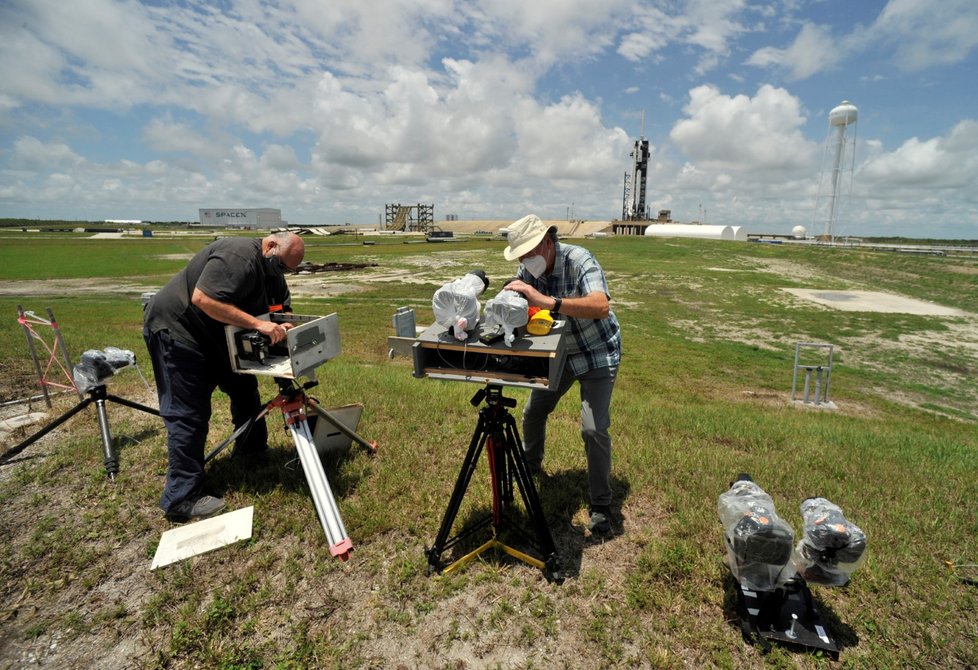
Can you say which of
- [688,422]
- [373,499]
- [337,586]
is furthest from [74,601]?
[688,422]

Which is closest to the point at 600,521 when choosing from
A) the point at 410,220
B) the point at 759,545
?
the point at 759,545

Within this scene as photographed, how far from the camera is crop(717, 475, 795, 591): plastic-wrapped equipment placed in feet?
9.15

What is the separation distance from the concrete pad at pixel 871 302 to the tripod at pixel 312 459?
26.8 m

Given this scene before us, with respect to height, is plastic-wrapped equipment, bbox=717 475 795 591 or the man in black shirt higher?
the man in black shirt

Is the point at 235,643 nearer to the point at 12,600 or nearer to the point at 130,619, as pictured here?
the point at 130,619

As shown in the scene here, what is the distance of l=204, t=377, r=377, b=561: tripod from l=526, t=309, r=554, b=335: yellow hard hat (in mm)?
2191

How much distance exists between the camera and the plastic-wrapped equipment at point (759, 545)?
9.15 ft

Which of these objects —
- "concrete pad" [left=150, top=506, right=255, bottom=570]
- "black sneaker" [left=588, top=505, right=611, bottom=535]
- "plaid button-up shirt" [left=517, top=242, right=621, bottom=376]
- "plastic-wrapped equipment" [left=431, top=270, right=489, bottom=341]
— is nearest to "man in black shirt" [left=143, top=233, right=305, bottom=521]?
"concrete pad" [left=150, top=506, right=255, bottom=570]

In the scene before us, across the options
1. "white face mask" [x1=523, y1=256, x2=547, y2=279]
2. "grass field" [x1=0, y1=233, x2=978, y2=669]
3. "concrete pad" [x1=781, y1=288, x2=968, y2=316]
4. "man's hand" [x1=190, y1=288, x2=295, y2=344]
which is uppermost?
"white face mask" [x1=523, y1=256, x2=547, y2=279]

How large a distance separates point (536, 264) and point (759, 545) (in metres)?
2.46

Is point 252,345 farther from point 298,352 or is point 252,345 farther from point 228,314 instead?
point 298,352

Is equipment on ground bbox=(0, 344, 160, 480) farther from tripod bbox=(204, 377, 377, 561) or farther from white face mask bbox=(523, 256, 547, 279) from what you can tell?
white face mask bbox=(523, 256, 547, 279)

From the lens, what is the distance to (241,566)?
3527mm

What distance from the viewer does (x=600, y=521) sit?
154 inches
